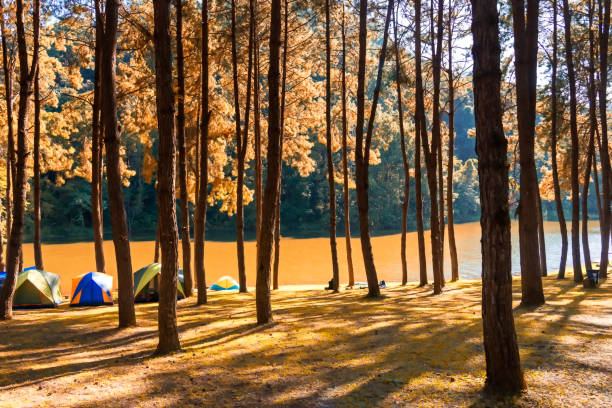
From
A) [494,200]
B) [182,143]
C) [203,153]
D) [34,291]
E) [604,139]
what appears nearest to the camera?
[494,200]

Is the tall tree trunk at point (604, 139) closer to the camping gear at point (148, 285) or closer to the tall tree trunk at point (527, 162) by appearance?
the tall tree trunk at point (527, 162)

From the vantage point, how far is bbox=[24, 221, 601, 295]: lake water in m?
24.3

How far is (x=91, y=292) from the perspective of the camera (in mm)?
11477

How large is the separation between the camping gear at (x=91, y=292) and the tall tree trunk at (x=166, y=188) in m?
6.49

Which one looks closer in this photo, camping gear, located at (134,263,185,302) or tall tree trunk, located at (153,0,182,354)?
tall tree trunk, located at (153,0,182,354)

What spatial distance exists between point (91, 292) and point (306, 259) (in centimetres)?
1973

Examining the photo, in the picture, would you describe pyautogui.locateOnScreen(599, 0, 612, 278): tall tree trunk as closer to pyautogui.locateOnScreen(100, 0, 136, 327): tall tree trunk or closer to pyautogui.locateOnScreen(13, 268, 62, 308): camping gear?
pyautogui.locateOnScreen(100, 0, 136, 327): tall tree trunk

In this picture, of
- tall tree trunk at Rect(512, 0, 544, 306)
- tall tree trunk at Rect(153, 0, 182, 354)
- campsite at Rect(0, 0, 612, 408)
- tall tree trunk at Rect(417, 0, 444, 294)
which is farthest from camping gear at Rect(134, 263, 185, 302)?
tall tree trunk at Rect(512, 0, 544, 306)

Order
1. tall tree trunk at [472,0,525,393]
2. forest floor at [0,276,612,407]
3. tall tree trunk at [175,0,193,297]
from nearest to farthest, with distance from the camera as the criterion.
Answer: tall tree trunk at [472,0,525,393] < forest floor at [0,276,612,407] < tall tree trunk at [175,0,193,297]

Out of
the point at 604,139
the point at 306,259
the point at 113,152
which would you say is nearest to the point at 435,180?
the point at 604,139

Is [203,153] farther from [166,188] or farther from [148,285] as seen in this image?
[166,188]

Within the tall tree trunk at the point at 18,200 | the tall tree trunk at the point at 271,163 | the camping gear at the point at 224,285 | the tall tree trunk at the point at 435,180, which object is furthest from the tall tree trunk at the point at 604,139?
the tall tree trunk at the point at 18,200

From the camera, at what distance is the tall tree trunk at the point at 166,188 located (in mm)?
5840

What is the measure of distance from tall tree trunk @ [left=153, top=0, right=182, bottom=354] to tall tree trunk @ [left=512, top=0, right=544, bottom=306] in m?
6.05
